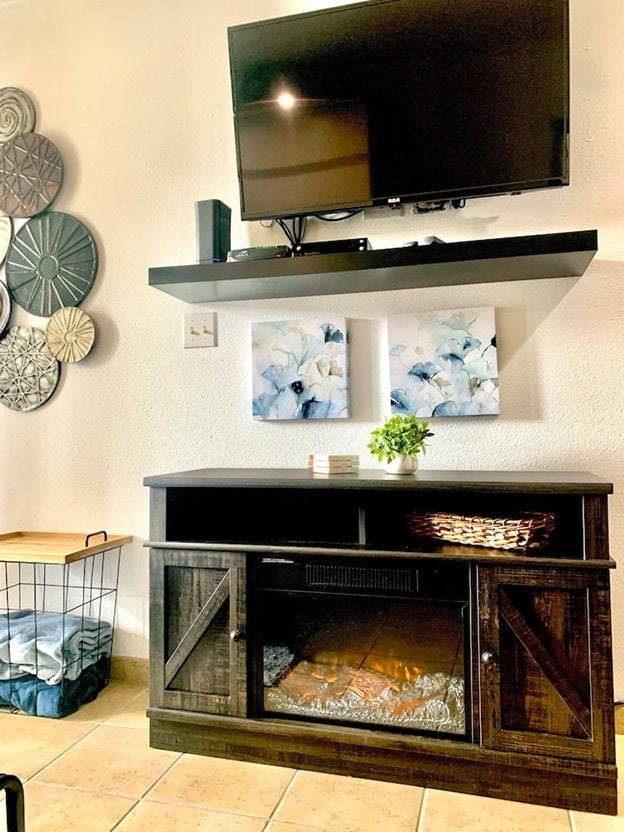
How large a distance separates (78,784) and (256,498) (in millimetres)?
963

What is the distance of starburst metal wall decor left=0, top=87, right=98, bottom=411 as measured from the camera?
2.35 meters

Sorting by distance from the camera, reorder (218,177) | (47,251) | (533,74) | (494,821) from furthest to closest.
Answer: (47,251) → (218,177) → (533,74) → (494,821)

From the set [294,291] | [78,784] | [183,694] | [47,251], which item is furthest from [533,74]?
[78,784]

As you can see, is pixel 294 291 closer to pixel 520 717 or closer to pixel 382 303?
pixel 382 303

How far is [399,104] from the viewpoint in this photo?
5.93 feet

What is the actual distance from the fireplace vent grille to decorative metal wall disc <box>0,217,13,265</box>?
6.21 feet

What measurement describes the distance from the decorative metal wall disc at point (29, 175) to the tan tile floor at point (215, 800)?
202 centimetres

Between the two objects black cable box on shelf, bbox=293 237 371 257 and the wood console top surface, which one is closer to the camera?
the wood console top surface

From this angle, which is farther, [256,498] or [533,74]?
[256,498]

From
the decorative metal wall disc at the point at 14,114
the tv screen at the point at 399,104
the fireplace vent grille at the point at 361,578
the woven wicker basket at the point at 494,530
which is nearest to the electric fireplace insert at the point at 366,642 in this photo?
the fireplace vent grille at the point at 361,578

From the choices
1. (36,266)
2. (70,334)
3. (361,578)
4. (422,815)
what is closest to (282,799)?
(422,815)

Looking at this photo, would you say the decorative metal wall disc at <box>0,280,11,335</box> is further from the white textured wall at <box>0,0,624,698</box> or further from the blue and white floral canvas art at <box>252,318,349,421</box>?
the blue and white floral canvas art at <box>252,318,349,421</box>

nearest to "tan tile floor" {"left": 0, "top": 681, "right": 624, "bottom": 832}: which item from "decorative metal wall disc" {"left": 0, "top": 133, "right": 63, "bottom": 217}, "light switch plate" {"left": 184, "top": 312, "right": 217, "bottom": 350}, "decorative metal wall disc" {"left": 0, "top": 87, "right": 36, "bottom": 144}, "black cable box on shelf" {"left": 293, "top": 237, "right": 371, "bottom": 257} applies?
"light switch plate" {"left": 184, "top": 312, "right": 217, "bottom": 350}

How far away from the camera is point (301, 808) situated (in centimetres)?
146
